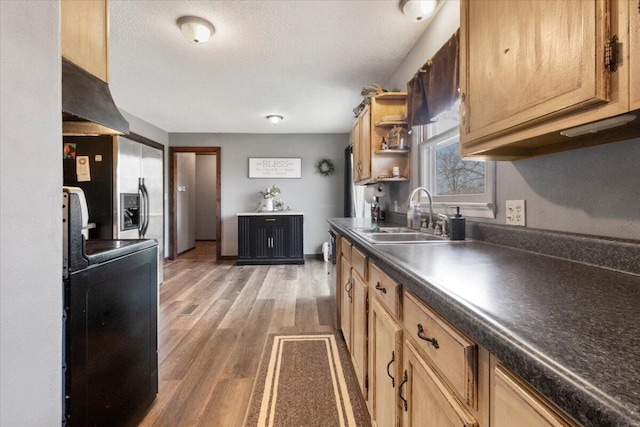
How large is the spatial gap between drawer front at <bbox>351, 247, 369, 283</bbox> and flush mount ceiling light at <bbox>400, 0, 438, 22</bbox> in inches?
63.7

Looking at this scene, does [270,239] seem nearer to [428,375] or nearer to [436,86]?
[436,86]

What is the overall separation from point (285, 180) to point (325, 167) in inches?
31.5

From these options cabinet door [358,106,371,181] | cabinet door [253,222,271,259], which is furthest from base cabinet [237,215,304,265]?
cabinet door [358,106,371,181]

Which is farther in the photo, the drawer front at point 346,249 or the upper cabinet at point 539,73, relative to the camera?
the drawer front at point 346,249

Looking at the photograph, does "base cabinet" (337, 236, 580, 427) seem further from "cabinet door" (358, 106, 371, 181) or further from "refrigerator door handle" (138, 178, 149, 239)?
"refrigerator door handle" (138, 178, 149, 239)

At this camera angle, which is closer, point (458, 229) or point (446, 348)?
point (446, 348)

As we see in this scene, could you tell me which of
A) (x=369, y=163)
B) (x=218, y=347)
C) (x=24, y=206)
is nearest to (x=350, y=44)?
(x=369, y=163)

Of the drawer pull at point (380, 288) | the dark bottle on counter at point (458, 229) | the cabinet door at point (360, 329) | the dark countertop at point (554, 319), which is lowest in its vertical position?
the cabinet door at point (360, 329)

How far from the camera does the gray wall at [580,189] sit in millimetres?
890

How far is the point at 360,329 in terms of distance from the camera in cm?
167

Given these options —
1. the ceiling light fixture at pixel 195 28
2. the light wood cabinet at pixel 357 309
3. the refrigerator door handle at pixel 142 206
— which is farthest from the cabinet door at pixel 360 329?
the refrigerator door handle at pixel 142 206

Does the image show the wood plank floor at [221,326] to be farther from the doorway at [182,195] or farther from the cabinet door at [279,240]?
the doorway at [182,195]

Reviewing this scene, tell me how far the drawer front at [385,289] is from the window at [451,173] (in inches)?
27.0

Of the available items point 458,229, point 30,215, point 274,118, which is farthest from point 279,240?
point 30,215
